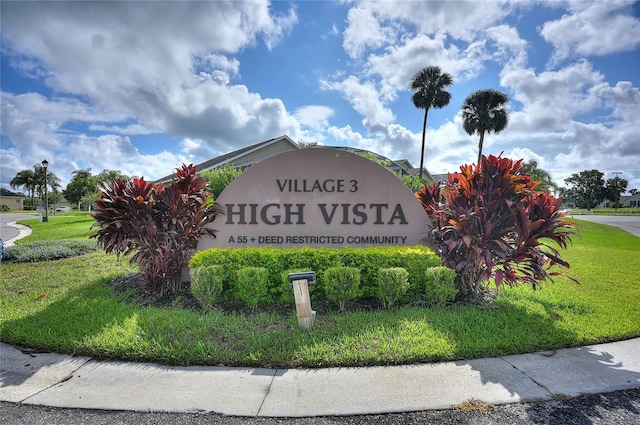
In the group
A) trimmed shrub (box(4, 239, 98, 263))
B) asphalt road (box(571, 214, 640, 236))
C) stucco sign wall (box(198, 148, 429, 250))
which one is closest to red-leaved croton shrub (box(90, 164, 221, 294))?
stucco sign wall (box(198, 148, 429, 250))

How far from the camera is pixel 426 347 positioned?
12.5 feet

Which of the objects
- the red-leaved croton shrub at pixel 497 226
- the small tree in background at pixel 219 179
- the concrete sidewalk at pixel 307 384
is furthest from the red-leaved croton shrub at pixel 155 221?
the small tree in background at pixel 219 179

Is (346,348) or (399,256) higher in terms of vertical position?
(399,256)

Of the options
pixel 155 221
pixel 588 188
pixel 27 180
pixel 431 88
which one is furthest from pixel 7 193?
pixel 588 188

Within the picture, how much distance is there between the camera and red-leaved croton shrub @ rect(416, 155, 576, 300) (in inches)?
199

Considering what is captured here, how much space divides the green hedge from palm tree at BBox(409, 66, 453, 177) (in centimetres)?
3207

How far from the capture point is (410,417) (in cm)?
276

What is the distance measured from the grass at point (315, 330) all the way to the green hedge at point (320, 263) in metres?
0.51

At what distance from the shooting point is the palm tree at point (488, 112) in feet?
116

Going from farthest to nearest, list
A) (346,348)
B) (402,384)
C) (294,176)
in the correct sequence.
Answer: (294,176) → (346,348) → (402,384)

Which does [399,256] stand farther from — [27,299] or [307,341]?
[27,299]

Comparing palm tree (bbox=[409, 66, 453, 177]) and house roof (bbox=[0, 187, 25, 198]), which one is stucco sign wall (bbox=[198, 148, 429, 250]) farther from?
house roof (bbox=[0, 187, 25, 198])

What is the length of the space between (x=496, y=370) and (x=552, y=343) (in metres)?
1.10

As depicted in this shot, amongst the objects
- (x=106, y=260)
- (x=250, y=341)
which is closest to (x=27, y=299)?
(x=106, y=260)
